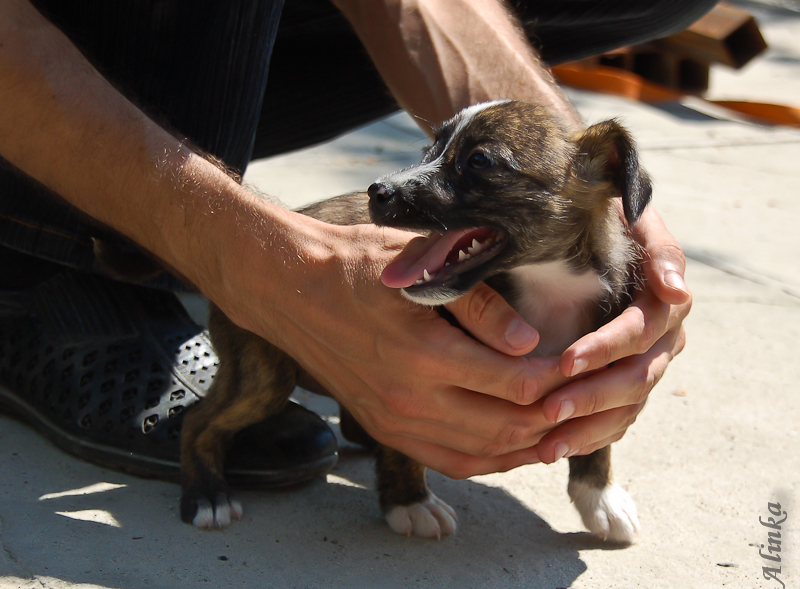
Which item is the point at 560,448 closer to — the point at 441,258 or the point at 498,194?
the point at 441,258

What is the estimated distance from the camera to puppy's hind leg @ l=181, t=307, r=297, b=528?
259 centimetres

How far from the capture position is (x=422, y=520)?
2479 mm

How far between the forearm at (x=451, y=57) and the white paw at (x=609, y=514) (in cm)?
122

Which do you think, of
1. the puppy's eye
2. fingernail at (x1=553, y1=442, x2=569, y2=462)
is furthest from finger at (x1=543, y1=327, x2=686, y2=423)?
the puppy's eye

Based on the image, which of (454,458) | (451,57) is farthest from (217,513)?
(451,57)

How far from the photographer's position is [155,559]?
86.4 inches

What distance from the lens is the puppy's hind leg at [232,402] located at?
8.48ft

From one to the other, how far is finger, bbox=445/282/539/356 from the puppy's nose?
0.32 meters

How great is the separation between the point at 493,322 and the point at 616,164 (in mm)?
652

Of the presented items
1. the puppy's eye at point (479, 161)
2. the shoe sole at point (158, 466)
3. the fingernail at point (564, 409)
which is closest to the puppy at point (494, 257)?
the puppy's eye at point (479, 161)

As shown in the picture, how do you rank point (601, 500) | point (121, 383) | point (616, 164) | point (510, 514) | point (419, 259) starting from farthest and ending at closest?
1. point (121, 383)
2. point (510, 514)
3. point (601, 500)
4. point (616, 164)
5. point (419, 259)

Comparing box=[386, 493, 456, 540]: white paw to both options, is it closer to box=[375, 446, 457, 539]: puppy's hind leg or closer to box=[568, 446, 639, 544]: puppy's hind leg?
box=[375, 446, 457, 539]: puppy's hind leg

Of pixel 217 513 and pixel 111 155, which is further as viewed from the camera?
pixel 217 513
